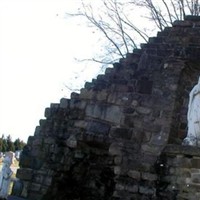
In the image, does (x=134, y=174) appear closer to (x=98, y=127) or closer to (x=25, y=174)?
(x=98, y=127)

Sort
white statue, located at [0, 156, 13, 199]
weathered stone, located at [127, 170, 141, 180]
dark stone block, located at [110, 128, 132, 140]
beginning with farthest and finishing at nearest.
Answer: white statue, located at [0, 156, 13, 199] → dark stone block, located at [110, 128, 132, 140] → weathered stone, located at [127, 170, 141, 180]

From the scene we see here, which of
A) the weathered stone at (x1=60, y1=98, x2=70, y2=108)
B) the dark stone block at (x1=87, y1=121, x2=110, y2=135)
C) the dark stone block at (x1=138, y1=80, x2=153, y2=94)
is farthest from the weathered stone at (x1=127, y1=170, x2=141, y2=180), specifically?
the weathered stone at (x1=60, y1=98, x2=70, y2=108)

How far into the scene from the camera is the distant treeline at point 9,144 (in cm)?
3835

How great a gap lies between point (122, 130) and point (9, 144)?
33272mm

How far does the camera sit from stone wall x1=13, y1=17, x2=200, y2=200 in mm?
7363

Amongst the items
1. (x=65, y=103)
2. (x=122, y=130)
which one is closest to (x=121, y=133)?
(x=122, y=130)

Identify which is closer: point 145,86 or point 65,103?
point 145,86

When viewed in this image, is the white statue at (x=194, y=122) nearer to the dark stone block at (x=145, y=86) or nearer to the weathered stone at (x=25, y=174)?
the dark stone block at (x=145, y=86)

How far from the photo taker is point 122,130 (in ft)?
25.2

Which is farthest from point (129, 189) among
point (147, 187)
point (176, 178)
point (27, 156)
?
point (27, 156)

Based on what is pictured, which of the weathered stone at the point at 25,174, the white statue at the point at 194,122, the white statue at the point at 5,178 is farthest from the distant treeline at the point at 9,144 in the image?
the white statue at the point at 194,122

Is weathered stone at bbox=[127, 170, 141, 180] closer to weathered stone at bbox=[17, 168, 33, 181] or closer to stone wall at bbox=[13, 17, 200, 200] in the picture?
stone wall at bbox=[13, 17, 200, 200]

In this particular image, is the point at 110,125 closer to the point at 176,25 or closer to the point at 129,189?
the point at 129,189

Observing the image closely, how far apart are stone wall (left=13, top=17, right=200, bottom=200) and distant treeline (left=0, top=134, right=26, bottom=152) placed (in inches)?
1201
